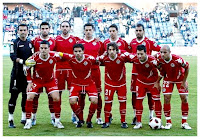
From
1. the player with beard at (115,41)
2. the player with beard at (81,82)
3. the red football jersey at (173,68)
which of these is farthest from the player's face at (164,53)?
the player with beard at (81,82)

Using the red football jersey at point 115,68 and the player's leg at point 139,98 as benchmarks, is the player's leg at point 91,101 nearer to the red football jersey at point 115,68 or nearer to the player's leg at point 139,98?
Answer: the red football jersey at point 115,68

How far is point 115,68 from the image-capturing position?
29.5 feet

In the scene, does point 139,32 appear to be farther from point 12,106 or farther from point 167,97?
point 12,106

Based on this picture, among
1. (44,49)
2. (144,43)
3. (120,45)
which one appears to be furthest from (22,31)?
(144,43)

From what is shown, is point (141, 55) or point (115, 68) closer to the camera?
point (141, 55)

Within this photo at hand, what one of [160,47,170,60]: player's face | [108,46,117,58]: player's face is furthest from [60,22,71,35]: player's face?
[160,47,170,60]: player's face

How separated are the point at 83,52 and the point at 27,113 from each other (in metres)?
1.65

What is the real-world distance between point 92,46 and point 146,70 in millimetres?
1349

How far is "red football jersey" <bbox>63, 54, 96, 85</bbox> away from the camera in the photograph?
888 cm

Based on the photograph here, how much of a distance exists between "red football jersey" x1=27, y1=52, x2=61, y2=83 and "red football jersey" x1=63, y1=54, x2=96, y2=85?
263 millimetres

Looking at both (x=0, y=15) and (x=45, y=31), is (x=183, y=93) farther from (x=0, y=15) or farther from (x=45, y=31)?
(x=0, y=15)

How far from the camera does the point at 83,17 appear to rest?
138 ft

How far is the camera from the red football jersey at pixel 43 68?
8.80 m

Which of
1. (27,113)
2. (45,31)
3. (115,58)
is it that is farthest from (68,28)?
(27,113)
